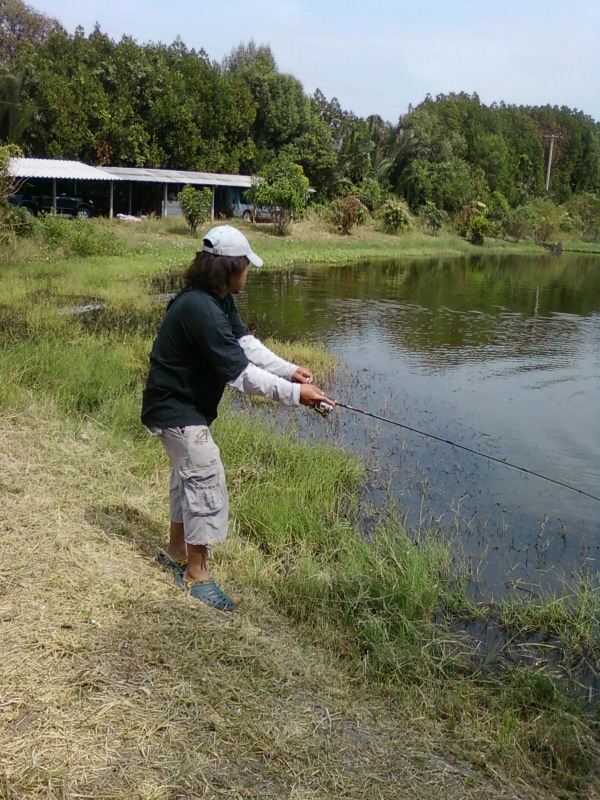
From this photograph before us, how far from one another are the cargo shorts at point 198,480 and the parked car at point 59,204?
1018 inches

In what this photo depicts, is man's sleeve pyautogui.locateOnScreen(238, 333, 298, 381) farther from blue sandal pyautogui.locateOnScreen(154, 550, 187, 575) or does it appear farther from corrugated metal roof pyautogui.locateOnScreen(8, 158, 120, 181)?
corrugated metal roof pyautogui.locateOnScreen(8, 158, 120, 181)

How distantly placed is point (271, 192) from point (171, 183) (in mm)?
5180

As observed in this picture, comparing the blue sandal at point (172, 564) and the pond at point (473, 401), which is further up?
the blue sandal at point (172, 564)

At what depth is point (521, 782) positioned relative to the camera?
2.83 m

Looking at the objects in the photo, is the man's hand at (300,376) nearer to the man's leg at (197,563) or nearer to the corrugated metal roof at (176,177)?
the man's leg at (197,563)

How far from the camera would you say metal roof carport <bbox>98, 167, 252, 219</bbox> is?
31.4 m

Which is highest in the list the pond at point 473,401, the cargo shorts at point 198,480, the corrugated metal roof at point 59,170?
the corrugated metal roof at point 59,170

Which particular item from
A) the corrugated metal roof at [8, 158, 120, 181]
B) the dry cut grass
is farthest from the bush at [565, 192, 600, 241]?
the dry cut grass

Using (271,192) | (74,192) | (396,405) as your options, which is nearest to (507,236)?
(271,192)

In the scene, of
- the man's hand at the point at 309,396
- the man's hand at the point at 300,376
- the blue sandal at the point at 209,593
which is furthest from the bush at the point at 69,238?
the man's hand at the point at 309,396

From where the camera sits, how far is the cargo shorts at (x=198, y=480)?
11.6 ft

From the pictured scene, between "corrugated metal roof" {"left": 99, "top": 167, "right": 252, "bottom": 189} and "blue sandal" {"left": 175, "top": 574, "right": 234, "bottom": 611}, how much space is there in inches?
1127

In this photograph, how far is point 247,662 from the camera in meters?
3.12

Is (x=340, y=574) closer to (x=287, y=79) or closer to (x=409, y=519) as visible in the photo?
(x=409, y=519)
